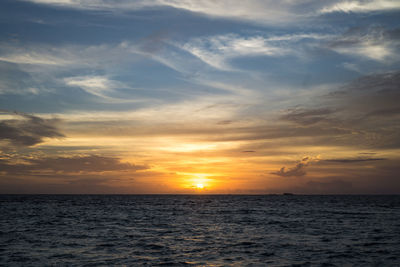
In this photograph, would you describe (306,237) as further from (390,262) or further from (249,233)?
(390,262)

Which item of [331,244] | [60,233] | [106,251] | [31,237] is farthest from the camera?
[60,233]

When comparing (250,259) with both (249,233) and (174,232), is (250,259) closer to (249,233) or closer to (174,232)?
(249,233)

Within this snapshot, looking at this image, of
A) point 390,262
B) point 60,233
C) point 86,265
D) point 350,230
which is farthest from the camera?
point 350,230

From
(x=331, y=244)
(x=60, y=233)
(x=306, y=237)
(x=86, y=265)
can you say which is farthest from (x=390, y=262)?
(x=60, y=233)

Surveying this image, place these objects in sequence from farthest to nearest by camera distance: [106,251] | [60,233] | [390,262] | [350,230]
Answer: [350,230]
[60,233]
[106,251]
[390,262]

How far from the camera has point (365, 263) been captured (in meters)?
23.5

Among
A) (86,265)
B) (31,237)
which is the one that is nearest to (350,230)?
(86,265)

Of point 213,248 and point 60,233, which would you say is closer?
point 213,248

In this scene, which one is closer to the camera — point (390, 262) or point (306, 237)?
point (390, 262)

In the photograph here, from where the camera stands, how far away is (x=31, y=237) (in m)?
34.2

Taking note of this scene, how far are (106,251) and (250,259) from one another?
1165 centimetres

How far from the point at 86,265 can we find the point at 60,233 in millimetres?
17505

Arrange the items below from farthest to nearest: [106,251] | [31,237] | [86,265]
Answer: [31,237] < [106,251] < [86,265]

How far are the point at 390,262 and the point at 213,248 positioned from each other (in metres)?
13.4
